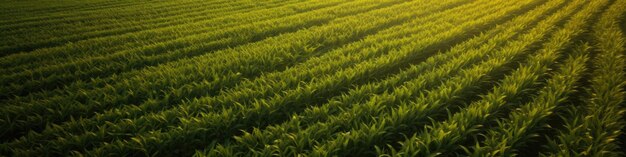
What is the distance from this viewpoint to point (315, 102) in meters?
5.13

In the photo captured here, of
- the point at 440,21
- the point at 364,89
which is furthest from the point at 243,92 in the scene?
the point at 440,21

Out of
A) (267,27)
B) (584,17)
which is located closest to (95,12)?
(267,27)

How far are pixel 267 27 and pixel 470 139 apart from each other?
791 cm

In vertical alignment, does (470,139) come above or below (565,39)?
below

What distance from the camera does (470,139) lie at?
3.97m

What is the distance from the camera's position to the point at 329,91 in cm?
537

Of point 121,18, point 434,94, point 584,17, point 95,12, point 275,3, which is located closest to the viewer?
point 434,94

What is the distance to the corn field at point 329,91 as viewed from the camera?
381 centimetres

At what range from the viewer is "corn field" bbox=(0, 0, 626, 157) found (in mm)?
3811

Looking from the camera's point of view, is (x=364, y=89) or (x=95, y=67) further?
(x=95, y=67)

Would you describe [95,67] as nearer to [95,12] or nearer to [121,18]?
[121,18]

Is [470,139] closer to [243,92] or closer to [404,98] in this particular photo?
[404,98]

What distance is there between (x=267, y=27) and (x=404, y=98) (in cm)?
683

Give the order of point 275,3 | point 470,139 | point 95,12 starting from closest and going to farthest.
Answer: point 470,139 < point 95,12 < point 275,3
